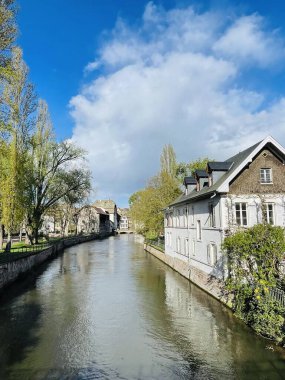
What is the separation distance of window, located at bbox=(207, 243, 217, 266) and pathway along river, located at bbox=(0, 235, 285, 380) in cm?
255

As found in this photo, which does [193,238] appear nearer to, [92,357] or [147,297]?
[147,297]

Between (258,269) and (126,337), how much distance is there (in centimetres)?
772

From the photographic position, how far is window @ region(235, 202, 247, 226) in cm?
2108

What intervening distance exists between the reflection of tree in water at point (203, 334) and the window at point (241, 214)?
221 inches

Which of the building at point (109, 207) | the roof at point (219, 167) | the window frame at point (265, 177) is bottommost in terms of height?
the window frame at point (265, 177)

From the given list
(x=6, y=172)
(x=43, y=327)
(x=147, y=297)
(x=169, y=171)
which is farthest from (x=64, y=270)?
(x=169, y=171)

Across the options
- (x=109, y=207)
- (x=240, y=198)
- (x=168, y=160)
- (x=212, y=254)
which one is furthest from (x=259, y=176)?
(x=109, y=207)

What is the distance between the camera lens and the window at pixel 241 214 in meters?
21.1

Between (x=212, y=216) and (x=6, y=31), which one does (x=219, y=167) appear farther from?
(x=6, y=31)

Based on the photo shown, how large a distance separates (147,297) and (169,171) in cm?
4295

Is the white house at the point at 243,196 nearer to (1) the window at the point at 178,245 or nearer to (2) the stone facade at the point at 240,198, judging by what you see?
(2) the stone facade at the point at 240,198

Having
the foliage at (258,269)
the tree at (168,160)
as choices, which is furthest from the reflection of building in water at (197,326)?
the tree at (168,160)

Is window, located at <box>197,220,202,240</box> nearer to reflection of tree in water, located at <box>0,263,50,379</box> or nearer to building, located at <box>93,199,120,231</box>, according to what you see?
reflection of tree in water, located at <box>0,263,50,379</box>

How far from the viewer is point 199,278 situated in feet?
84.5
